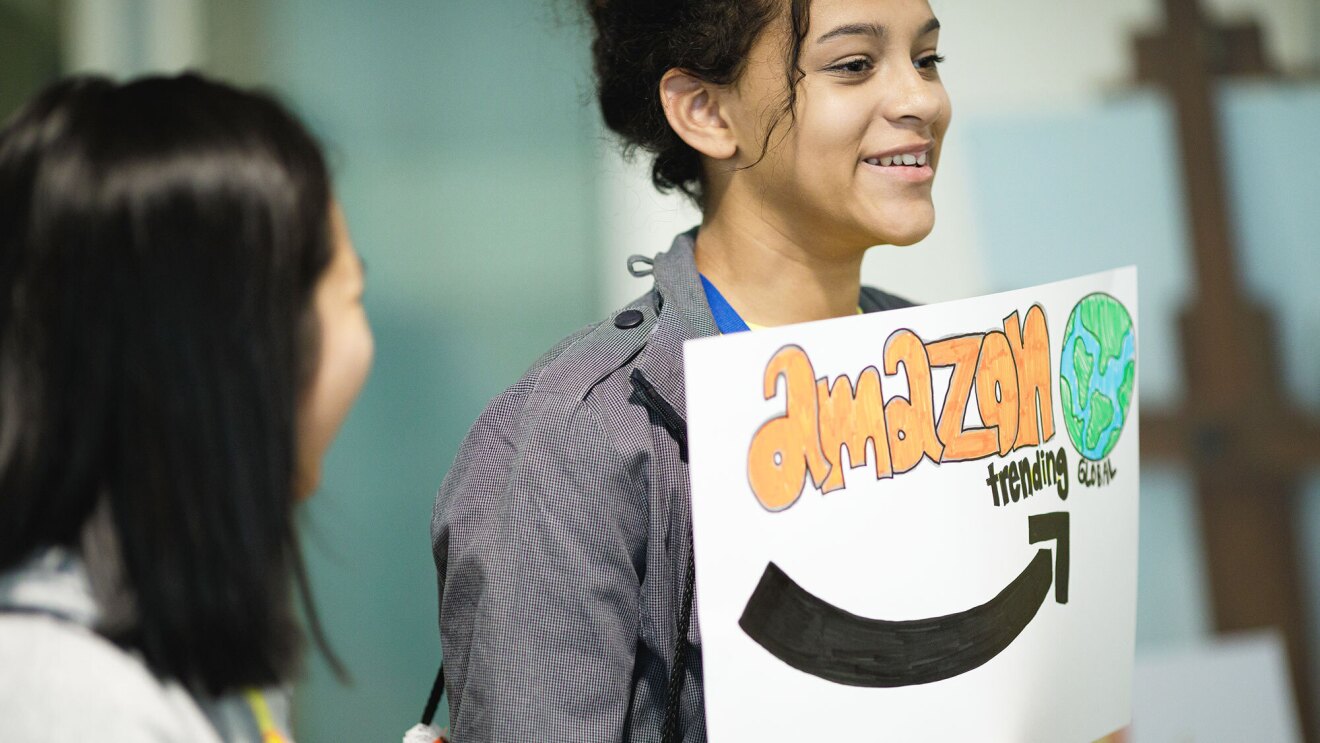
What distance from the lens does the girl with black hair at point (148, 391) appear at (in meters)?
0.64

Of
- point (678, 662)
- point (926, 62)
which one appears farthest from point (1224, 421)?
point (678, 662)

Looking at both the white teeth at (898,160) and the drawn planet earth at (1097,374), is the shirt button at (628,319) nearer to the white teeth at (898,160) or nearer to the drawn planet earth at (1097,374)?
the white teeth at (898,160)

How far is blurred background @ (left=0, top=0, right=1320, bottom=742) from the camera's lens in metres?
1.91

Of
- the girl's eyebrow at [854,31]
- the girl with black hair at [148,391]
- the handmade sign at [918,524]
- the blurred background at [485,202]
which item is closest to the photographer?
the girl with black hair at [148,391]

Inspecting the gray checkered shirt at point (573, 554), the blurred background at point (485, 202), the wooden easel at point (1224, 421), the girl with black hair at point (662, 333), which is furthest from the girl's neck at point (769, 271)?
the wooden easel at point (1224, 421)

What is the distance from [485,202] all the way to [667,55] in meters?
0.93

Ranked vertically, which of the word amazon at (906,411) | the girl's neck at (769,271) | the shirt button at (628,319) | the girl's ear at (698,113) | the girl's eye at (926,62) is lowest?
the word amazon at (906,411)

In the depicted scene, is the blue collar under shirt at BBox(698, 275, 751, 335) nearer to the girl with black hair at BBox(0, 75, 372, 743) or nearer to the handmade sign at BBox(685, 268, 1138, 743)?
the handmade sign at BBox(685, 268, 1138, 743)

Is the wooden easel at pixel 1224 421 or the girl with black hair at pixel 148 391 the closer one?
the girl with black hair at pixel 148 391

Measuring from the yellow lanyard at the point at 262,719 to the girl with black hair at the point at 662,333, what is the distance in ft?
0.57

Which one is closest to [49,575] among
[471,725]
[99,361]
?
[99,361]

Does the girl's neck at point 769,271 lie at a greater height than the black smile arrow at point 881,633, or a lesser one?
greater

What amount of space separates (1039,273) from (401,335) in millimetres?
1086

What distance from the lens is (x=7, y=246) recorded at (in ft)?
2.15
